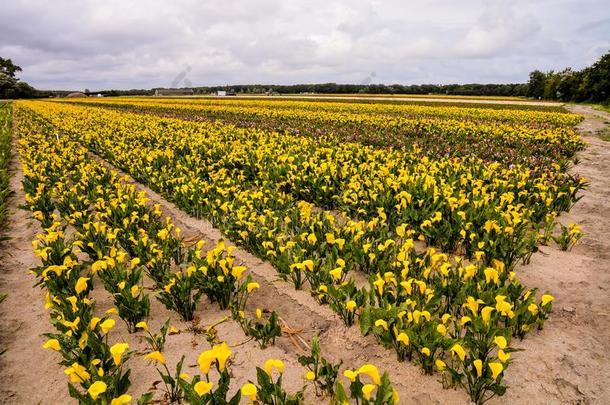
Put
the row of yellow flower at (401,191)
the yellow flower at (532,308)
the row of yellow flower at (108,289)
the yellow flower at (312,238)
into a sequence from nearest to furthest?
1. the row of yellow flower at (108,289)
2. the yellow flower at (532,308)
3. the yellow flower at (312,238)
4. the row of yellow flower at (401,191)

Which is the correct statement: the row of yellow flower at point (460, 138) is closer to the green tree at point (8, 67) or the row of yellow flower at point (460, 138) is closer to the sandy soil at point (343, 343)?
the sandy soil at point (343, 343)

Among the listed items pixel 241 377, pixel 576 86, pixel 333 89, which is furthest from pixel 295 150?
pixel 333 89

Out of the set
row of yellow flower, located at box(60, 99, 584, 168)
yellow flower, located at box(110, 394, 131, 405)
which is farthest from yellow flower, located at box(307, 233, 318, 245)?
row of yellow flower, located at box(60, 99, 584, 168)

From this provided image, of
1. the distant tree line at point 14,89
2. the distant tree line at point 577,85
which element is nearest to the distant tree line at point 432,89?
the distant tree line at point 577,85

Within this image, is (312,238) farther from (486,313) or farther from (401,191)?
(401,191)

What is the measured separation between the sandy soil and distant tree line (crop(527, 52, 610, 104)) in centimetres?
5914

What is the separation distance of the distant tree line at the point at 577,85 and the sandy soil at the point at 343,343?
2328 inches

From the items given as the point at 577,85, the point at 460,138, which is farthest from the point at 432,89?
the point at 460,138

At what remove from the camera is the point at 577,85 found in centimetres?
6031

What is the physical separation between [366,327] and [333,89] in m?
101

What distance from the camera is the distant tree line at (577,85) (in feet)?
167

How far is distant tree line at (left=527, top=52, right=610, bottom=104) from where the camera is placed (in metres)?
51.0

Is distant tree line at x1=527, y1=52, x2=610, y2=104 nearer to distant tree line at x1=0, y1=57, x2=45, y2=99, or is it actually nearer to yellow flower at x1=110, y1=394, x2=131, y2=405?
yellow flower at x1=110, y1=394, x2=131, y2=405

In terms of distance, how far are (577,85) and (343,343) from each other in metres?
74.3
